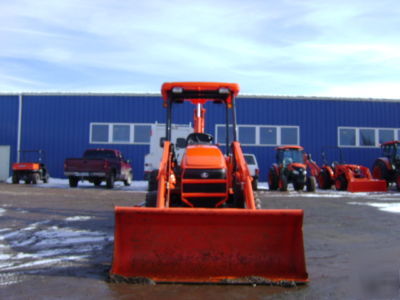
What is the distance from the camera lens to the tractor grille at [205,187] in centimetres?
580

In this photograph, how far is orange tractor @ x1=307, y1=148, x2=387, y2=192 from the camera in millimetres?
17500

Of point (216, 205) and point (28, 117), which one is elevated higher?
point (28, 117)

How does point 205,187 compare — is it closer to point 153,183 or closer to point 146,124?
point 153,183

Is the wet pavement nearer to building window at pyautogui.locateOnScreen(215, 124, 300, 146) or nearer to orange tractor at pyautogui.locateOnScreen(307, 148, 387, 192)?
orange tractor at pyautogui.locateOnScreen(307, 148, 387, 192)

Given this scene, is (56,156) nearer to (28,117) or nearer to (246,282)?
(28,117)

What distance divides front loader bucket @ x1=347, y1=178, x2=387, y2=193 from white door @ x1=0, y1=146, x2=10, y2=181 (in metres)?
19.6

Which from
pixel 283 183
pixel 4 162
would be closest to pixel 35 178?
pixel 4 162

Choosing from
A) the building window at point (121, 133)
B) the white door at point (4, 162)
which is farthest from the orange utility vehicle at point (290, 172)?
the white door at point (4, 162)

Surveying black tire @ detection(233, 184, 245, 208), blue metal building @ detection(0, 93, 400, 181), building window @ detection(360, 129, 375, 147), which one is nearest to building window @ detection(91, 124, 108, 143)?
blue metal building @ detection(0, 93, 400, 181)

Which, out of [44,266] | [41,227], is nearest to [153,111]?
[41,227]

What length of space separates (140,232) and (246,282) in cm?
119

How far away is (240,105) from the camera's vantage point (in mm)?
25469

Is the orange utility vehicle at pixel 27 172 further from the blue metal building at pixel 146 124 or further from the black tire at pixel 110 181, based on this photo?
the black tire at pixel 110 181

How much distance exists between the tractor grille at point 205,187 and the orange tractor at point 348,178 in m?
13.2
